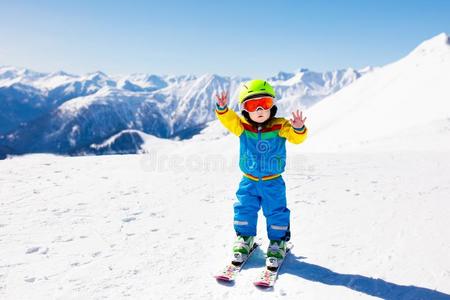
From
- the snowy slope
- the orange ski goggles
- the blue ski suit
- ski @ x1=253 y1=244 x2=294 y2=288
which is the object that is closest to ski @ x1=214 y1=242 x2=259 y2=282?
ski @ x1=253 y1=244 x2=294 y2=288

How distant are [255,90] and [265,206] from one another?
1765 mm

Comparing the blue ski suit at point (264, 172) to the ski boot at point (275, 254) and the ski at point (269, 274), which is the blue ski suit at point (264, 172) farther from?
the ski at point (269, 274)

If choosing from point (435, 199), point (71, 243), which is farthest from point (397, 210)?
point (71, 243)

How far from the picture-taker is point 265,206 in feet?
17.3

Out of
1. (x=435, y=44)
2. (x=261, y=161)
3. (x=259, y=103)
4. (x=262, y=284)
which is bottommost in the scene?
(x=262, y=284)

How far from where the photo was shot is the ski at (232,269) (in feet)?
14.7

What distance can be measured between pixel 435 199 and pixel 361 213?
2.30m

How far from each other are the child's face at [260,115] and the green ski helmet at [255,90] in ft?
0.82

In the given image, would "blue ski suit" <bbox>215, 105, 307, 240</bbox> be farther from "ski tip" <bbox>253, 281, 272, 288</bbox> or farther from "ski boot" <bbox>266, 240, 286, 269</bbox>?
"ski tip" <bbox>253, 281, 272, 288</bbox>

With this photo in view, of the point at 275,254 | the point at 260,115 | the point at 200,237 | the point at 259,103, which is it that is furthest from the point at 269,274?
the point at 259,103

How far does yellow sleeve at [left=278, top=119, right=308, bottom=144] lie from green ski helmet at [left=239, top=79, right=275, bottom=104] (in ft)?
1.69

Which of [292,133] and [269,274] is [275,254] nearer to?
[269,274]

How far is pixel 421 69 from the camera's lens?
2121 inches

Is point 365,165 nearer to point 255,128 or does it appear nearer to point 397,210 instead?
point 397,210
